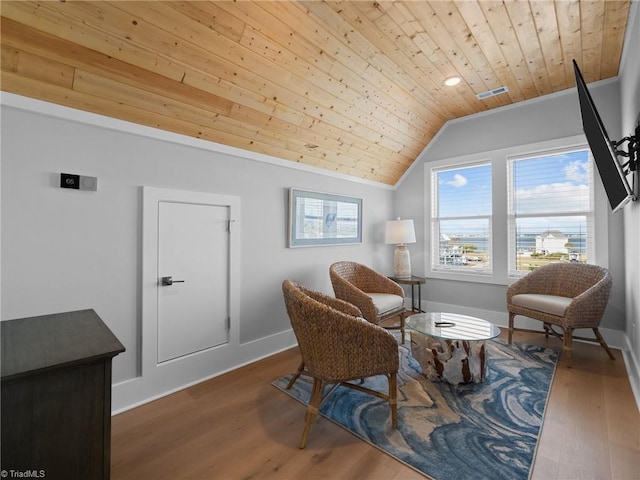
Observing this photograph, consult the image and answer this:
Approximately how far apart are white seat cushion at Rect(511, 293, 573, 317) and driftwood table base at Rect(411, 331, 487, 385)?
3.18ft

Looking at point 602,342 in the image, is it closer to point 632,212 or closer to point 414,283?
point 632,212

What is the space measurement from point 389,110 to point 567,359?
2.97m

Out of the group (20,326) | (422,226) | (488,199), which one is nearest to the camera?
(20,326)

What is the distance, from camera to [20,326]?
1274mm

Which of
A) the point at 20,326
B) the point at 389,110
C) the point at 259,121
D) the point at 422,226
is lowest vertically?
the point at 20,326

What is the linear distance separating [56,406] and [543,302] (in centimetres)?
357

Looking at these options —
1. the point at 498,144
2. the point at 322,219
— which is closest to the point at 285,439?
the point at 322,219

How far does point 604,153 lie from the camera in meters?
2.06

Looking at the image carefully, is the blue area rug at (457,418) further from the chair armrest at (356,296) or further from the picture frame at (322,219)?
the picture frame at (322,219)

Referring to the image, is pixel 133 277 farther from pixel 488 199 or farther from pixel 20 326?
pixel 488 199

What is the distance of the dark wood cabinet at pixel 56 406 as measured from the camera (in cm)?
91

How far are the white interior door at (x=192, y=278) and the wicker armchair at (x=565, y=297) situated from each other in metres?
2.99

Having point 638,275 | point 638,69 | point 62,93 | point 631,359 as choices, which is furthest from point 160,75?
point 631,359

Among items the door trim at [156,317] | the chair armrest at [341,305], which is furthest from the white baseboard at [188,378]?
the chair armrest at [341,305]
